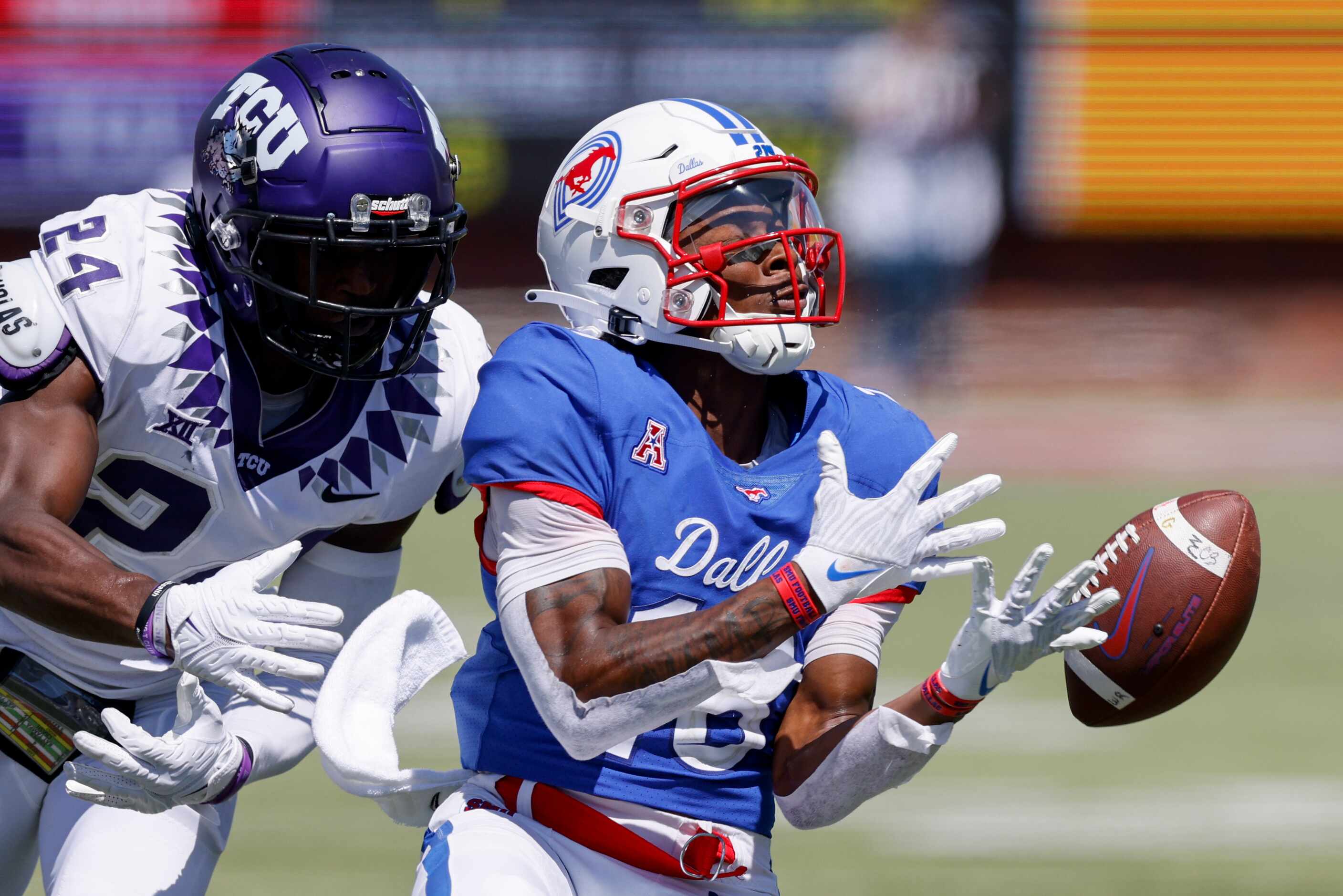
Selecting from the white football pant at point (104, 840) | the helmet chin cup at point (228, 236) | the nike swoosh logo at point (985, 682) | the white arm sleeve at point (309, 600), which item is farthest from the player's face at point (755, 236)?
the white football pant at point (104, 840)

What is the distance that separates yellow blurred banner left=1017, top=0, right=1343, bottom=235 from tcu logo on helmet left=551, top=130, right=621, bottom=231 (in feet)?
42.8

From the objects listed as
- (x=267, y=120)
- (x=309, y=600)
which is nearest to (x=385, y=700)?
(x=309, y=600)

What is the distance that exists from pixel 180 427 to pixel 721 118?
1095mm

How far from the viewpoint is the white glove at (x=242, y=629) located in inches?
107

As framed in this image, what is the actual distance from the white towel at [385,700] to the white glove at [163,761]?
169 mm

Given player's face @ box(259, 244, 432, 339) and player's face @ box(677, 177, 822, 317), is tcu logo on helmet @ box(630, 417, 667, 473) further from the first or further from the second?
player's face @ box(259, 244, 432, 339)

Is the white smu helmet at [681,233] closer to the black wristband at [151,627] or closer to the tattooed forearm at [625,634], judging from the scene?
the tattooed forearm at [625,634]

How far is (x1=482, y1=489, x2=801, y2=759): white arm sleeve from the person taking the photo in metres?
2.61

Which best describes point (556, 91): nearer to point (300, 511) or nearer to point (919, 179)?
point (919, 179)

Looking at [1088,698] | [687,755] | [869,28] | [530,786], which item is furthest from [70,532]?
[869,28]

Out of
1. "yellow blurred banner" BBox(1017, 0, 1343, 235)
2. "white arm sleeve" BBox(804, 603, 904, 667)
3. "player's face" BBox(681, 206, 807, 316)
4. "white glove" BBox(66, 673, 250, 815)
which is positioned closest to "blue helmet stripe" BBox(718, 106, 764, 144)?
"player's face" BBox(681, 206, 807, 316)

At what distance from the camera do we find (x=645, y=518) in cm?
285

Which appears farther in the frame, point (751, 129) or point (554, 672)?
point (751, 129)

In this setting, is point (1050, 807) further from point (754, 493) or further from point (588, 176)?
point (588, 176)
